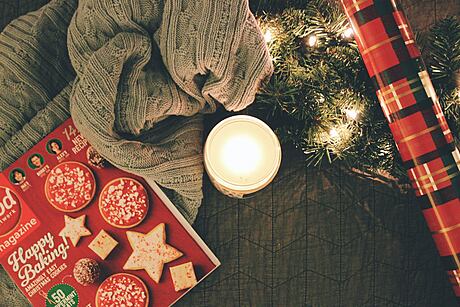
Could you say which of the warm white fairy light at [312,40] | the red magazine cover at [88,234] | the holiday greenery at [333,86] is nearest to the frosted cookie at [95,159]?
the red magazine cover at [88,234]

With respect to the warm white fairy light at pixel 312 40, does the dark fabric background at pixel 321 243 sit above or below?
below

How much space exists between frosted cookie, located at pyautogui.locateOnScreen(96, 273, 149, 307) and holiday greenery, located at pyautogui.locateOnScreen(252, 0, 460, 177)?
39cm

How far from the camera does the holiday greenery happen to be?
0.91m

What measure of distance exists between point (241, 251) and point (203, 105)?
287 millimetres

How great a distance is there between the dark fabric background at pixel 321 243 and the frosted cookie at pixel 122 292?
89 mm

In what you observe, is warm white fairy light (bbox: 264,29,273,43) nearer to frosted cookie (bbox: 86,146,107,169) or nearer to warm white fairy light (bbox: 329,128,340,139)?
warm white fairy light (bbox: 329,128,340,139)

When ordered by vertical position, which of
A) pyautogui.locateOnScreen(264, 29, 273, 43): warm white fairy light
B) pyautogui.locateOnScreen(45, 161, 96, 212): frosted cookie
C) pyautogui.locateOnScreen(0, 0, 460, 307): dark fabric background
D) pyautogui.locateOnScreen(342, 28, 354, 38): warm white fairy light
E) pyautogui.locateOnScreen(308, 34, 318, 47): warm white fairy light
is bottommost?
pyautogui.locateOnScreen(0, 0, 460, 307): dark fabric background

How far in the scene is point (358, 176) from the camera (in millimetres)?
1044

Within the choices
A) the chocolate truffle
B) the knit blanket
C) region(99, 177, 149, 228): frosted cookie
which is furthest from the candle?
the chocolate truffle

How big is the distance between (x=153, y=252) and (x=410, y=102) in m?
0.50

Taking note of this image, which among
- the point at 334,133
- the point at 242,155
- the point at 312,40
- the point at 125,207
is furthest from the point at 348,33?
the point at 125,207

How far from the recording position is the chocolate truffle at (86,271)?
994 millimetres

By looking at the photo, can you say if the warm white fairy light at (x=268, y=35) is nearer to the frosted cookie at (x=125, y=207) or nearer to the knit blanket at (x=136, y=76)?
the knit blanket at (x=136, y=76)

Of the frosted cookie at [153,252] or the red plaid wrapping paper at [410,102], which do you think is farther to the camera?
the frosted cookie at [153,252]
